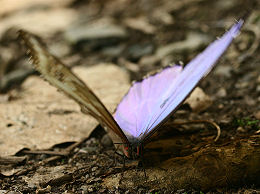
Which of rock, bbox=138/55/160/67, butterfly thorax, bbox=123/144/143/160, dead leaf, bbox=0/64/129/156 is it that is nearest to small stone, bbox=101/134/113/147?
dead leaf, bbox=0/64/129/156

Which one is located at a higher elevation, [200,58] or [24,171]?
[200,58]

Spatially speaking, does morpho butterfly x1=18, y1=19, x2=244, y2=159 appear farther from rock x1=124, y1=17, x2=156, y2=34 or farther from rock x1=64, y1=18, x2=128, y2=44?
rock x1=124, y1=17, x2=156, y2=34

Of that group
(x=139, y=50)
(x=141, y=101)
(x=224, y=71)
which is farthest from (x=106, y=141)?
(x=139, y=50)

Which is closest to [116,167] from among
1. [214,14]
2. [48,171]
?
[48,171]

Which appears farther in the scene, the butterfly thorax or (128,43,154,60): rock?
(128,43,154,60): rock

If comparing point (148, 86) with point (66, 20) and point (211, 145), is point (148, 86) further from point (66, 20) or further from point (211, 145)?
point (66, 20)

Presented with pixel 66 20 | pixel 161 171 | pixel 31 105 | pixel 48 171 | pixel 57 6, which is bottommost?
pixel 161 171
